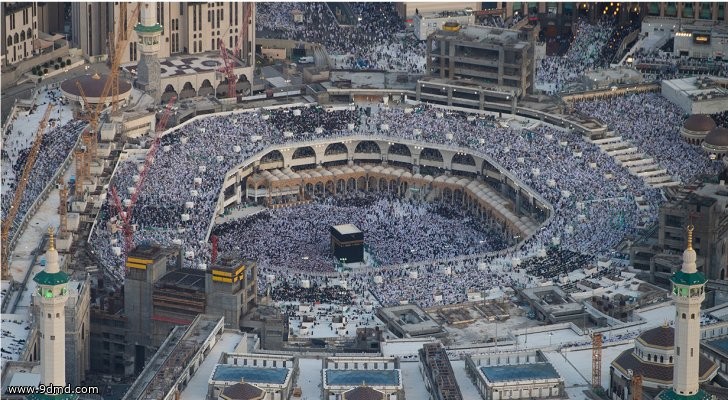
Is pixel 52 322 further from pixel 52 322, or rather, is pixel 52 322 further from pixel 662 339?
pixel 662 339

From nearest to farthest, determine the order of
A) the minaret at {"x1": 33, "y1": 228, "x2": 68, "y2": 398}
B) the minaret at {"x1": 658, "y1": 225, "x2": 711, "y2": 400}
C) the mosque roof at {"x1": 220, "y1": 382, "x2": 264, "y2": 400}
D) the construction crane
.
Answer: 1. the minaret at {"x1": 33, "y1": 228, "x2": 68, "y2": 398}
2. the minaret at {"x1": 658, "y1": 225, "x2": 711, "y2": 400}
3. the mosque roof at {"x1": 220, "y1": 382, "x2": 264, "y2": 400}
4. the construction crane

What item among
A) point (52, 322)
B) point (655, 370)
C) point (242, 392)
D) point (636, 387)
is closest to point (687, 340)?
point (636, 387)

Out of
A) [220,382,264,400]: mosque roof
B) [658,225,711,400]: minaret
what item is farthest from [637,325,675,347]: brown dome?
[220,382,264,400]: mosque roof

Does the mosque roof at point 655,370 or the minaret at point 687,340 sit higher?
the minaret at point 687,340

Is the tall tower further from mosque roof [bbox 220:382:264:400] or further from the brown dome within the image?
the brown dome

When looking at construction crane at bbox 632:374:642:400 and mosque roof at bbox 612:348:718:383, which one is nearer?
construction crane at bbox 632:374:642:400

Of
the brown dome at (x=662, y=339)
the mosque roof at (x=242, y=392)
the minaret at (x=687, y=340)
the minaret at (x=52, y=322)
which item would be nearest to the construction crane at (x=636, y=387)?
the minaret at (x=687, y=340)

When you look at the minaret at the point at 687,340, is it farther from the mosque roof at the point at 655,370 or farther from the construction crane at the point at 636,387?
the mosque roof at the point at 655,370
